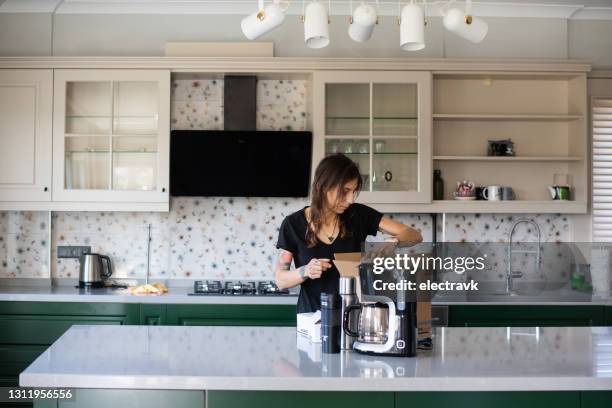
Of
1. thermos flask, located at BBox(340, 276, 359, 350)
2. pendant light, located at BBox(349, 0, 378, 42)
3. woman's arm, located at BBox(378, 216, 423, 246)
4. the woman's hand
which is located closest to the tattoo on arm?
the woman's hand

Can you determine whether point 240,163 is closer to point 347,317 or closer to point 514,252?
point 514,252

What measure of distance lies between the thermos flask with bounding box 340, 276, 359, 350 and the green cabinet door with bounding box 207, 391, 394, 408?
0.84 feet

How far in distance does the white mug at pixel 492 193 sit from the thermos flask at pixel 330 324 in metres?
2.37

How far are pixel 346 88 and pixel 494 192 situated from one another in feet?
3.72

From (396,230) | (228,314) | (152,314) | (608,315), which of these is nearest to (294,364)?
(396,230)

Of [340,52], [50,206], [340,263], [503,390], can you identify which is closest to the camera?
[503,390]

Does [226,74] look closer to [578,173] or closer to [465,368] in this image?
[578,173]

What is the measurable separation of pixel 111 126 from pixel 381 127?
65.4 inches

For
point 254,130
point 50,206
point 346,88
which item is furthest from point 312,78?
point 50,206

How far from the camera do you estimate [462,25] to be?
7.82 feet

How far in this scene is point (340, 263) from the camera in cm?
221

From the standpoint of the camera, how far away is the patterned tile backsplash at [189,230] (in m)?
4.36

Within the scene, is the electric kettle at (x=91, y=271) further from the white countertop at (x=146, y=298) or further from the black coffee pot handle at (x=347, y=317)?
the black coffee pot handle at (x=347, y=317)

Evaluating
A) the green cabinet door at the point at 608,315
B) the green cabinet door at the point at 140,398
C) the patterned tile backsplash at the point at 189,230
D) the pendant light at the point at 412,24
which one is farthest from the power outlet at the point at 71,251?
the green cabinet door at the point at 608,315
